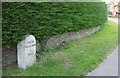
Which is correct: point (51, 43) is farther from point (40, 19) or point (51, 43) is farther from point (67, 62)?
point (67, 62)

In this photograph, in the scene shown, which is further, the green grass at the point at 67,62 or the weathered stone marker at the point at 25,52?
the weathered stone marker at the point at 25,52

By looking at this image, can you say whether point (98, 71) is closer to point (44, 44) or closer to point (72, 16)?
point (44, 44)

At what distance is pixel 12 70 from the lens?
7.02 metres

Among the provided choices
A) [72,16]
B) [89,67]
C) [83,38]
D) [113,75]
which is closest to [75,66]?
[89,67]

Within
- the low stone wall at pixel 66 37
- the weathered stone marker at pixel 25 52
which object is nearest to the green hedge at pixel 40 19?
the weathered stone marker at pixel 25 52

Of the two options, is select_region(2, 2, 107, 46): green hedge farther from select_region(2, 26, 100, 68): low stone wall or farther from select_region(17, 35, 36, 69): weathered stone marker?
select_region(2, 26, 100, 68): low stone wall

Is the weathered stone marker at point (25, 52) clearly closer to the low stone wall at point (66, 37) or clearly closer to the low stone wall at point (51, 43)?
the low stone wall at point (51, 43)

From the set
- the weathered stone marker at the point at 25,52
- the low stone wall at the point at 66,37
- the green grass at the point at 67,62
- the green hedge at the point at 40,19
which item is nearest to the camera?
the green grass at the point at 67,62

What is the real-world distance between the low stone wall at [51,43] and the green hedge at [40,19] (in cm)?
31

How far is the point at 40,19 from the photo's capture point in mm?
8234

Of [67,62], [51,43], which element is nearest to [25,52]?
[67,62]

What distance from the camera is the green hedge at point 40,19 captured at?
7.02 m

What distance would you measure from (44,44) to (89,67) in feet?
6.87

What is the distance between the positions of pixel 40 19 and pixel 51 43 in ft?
5.71
